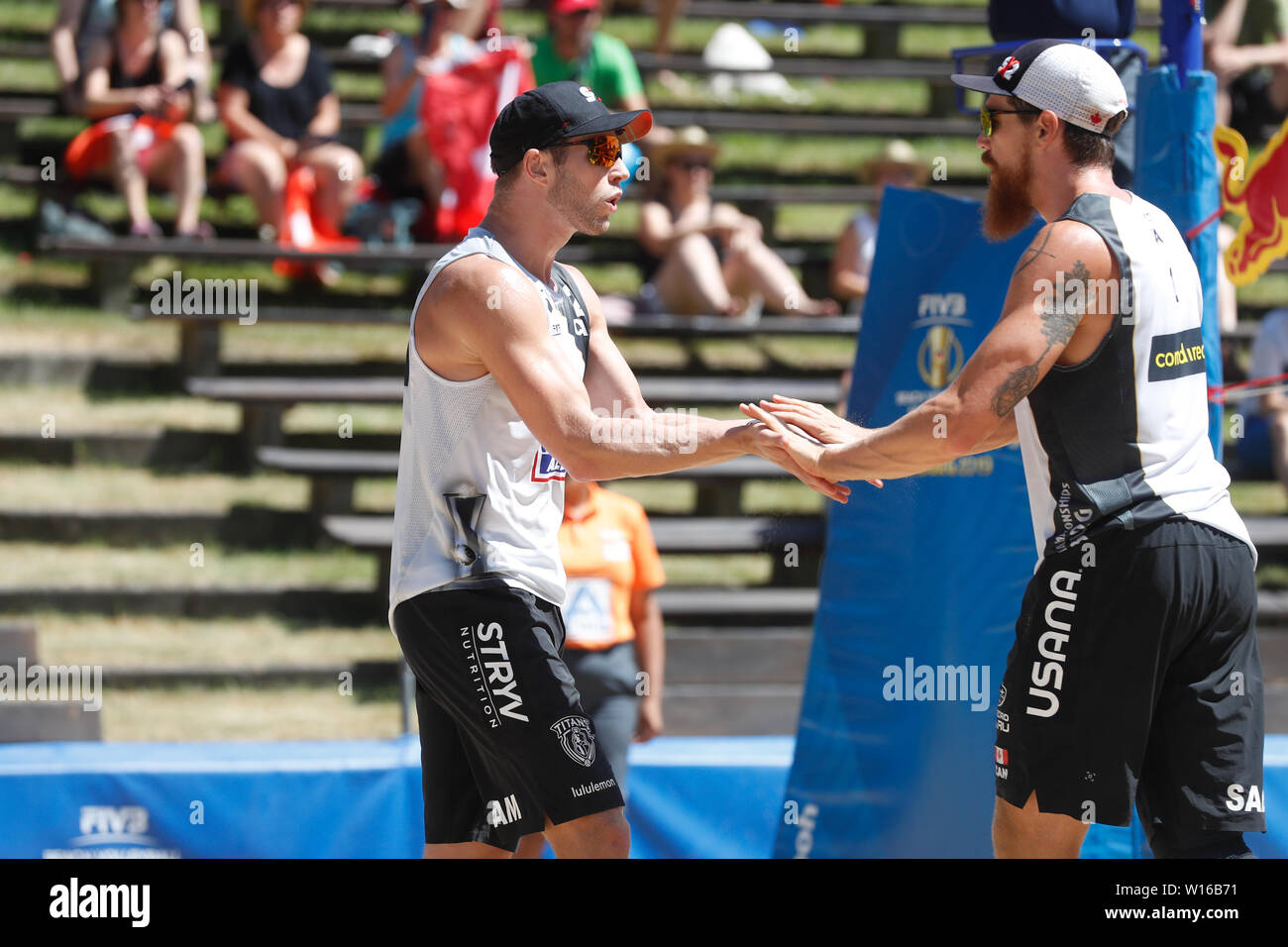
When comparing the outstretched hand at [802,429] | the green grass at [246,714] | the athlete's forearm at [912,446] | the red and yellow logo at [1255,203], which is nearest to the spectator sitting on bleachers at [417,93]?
the green grass at [246,714]

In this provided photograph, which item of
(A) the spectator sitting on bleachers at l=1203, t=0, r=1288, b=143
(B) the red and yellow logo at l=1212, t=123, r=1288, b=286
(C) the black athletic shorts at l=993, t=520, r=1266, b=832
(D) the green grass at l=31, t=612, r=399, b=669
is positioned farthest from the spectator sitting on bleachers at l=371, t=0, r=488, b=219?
(C) the black athletic shorts at l=993, t=520, r=1266, b=832

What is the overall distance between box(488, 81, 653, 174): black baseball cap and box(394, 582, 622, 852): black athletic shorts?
1.03 m

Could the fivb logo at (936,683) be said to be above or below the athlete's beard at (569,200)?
below

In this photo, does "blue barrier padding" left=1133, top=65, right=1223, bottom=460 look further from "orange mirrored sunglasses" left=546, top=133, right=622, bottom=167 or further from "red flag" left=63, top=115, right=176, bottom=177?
"red flag" left=63, top=115, right=176, bottom=177

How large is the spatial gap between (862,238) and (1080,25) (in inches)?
189

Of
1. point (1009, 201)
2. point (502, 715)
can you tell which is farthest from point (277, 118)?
point (502, 715)

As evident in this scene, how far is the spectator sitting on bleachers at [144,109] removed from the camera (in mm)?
8508

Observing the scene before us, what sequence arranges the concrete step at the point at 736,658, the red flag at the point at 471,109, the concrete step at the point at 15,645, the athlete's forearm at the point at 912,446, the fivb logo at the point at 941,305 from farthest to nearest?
the red flag at the point at 471,109 → the concrete step at the point at 736,658 → the concrete step at the point at 15,645 → the fivb logo at the point at 941,305 → the athlete's forearm at the point at 912,446

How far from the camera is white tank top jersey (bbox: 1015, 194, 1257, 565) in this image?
3174mm

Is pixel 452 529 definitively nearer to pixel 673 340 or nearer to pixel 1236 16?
pixel 673 340

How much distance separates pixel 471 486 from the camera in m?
3.26

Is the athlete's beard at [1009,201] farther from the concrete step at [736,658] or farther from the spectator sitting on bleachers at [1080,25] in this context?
the concrete step at [736,658]

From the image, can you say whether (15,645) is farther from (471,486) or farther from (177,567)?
(471,486)

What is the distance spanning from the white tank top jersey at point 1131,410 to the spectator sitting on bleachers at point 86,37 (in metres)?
6.95
